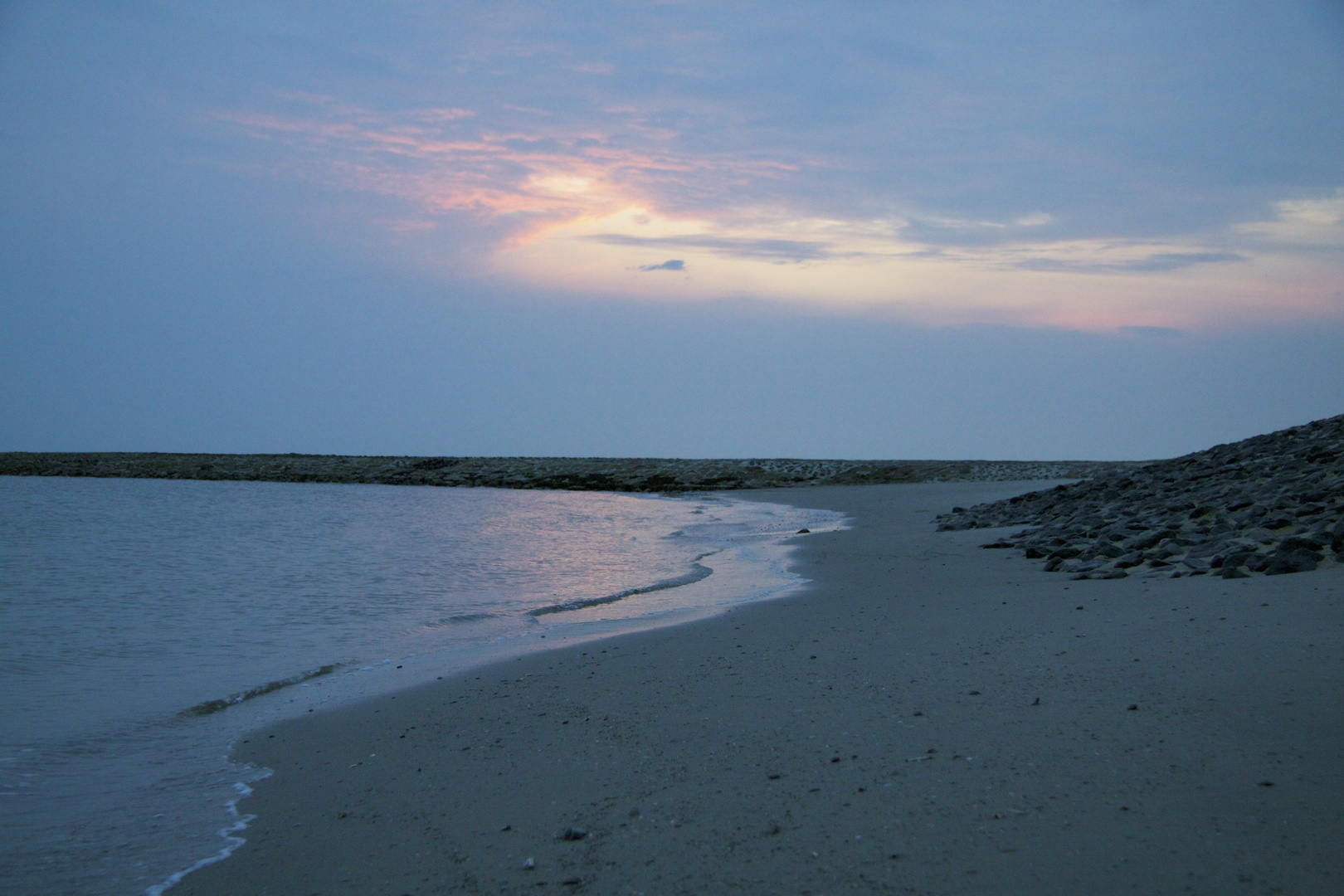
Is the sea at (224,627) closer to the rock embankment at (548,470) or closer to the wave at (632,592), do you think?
the wave at (632,592)

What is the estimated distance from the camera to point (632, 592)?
36.8 ft

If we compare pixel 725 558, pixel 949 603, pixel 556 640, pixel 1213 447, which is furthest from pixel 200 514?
pixel 1213 447

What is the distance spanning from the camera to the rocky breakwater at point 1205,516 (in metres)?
7.85

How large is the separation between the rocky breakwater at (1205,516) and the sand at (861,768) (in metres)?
1.26

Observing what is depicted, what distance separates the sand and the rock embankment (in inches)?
1294

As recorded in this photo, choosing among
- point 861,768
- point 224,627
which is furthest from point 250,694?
point 861,768

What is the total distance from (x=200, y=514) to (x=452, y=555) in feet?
52.5

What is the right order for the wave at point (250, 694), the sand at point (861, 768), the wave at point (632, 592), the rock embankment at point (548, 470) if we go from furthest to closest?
the rock embankment at point (548, 470), the wave at point (632, 592), the wave at point (250, 694), the sand at point (861, 768)

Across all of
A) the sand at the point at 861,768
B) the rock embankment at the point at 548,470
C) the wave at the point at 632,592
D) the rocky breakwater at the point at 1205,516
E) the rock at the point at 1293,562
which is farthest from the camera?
the rock embankment at the point at 548,470

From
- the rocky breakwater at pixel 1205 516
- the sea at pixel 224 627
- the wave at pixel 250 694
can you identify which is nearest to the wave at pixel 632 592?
the sea at pixel 224 627

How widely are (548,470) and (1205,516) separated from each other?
4435 cm

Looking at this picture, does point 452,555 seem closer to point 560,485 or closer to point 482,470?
point 560,485

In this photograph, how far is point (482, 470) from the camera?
53.5 metres

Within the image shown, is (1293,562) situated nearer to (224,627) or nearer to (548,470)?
(224,627)
